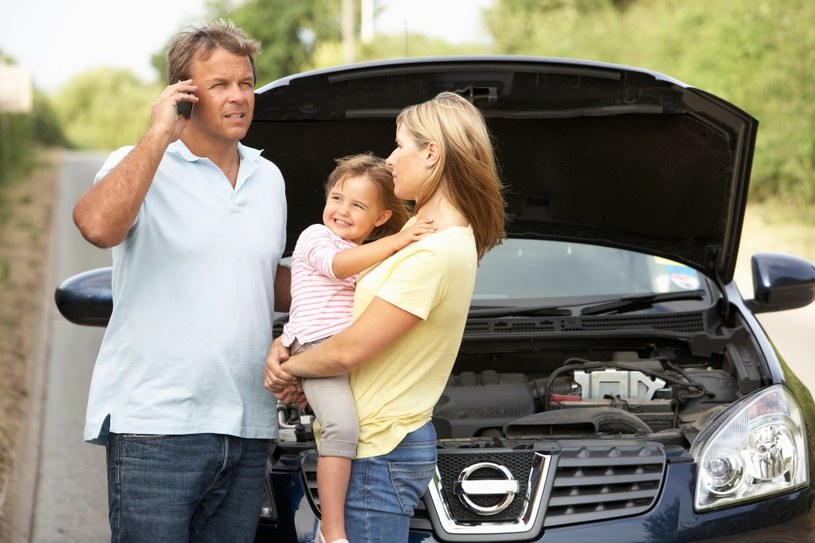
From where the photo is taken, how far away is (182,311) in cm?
275

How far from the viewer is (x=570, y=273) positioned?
→ 4.61m

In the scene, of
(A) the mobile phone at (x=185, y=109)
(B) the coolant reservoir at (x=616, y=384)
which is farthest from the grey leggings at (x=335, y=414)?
(B) the coolant reservoir at (x=616, y=384)

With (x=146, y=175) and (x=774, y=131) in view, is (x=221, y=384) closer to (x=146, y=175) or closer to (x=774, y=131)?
(x=146, y=175)

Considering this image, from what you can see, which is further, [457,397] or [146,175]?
[457,397]

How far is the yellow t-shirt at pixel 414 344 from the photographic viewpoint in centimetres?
258

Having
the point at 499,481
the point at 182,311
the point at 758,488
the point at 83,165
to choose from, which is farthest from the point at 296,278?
the point at 83,165

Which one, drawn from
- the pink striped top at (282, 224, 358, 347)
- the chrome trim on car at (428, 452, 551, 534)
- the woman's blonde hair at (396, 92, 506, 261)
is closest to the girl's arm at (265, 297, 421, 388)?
the pink striped top at (282, 224, 358, 347)

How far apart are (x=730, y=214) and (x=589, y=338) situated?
700 mm

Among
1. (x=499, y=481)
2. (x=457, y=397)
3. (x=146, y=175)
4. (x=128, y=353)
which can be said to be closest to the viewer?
(x=146, y=175)

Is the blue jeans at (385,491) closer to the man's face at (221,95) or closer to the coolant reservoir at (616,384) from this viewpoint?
the man's face at (221,95)

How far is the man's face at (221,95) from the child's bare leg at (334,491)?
881 mm

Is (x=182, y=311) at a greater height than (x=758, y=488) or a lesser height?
greater

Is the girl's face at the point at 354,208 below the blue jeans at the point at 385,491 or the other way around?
the other way around

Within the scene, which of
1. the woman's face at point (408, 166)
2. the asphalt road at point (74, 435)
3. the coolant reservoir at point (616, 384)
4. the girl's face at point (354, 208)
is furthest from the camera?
Answer: the asphalt road at point (74, 435)
